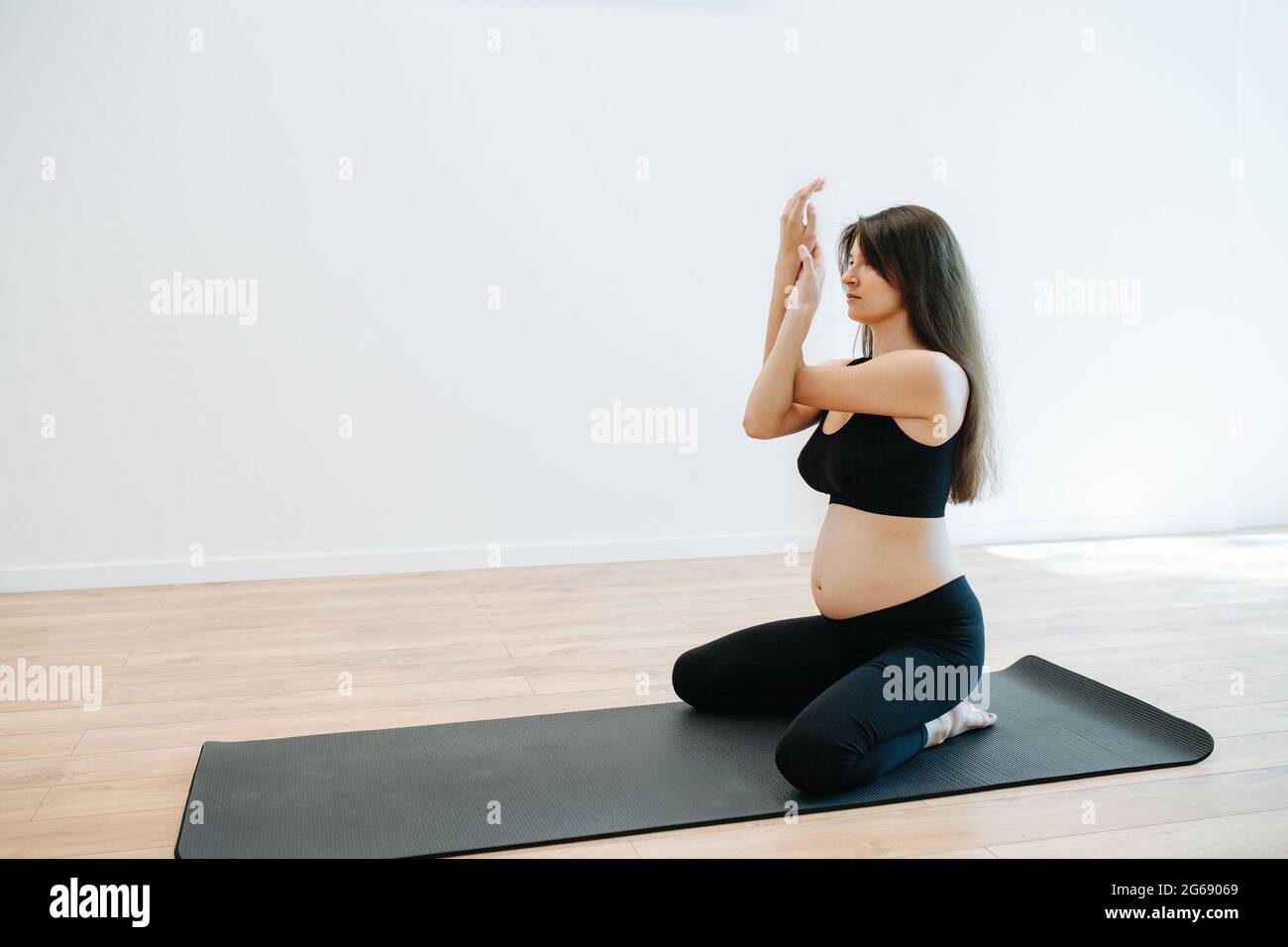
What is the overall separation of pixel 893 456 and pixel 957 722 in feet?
1.82

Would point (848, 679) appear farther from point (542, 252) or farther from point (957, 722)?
point (542, 252)

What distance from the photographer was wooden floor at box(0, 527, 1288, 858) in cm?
186

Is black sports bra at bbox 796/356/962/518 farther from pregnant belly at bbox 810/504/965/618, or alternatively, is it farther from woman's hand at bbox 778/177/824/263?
woman's hand at bbox 778/177/824/263

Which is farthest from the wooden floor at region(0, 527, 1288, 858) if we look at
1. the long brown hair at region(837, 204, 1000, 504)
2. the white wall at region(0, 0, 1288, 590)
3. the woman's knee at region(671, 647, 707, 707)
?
the long brown hair at region(837, 204, 1000, 504)

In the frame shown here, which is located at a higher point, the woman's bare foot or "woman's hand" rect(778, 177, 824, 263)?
"woman's hand" rect(778, 177, 824, 263)

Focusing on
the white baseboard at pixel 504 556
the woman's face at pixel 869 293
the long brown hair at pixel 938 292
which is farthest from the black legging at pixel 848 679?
the white baseboard at pixel 504 556

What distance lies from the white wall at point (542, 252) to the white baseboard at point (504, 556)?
0.01 m

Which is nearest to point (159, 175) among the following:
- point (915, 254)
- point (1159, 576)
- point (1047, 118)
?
point (915, 254)

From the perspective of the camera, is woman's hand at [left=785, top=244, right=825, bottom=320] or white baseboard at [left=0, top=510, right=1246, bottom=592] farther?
white baseboard at [left=0, top=510, right=1246, bottom=592]

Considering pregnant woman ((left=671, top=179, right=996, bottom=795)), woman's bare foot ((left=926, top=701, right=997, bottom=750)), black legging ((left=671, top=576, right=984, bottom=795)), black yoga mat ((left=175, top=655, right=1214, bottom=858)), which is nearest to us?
black yoga mat ((left=175, top=655, right=1214, bottom=858))

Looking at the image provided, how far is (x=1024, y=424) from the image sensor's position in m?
4.60

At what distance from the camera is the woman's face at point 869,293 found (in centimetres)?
217

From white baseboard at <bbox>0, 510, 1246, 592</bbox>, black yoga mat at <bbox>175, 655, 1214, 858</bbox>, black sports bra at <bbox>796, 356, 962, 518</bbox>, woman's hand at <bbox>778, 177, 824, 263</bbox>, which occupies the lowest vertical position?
black yoga mat at <bbox>175, 655, 1214, 858</bbox>

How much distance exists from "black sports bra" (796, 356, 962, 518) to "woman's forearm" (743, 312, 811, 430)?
0.15 meters
